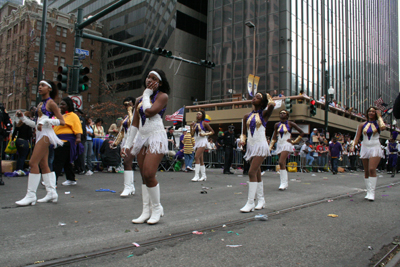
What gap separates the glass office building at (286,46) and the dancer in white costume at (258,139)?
73.4ft

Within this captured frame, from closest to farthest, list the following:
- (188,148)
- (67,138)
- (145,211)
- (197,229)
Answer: (197,229), (145,211), (67,138), (188,148)

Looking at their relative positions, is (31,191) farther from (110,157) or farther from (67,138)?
(110,157)

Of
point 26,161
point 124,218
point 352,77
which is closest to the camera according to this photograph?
point 124,218

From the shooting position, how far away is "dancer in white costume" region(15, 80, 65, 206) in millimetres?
5480

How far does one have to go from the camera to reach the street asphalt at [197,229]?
10.4 feet

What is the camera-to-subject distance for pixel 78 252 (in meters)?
3.28

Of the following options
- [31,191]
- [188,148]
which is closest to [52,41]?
[188,148]

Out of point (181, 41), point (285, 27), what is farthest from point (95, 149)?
point (181, 41)

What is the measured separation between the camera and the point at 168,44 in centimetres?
3919

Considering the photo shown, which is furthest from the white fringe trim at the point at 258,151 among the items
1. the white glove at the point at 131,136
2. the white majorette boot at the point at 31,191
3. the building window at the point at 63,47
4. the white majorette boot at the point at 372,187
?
the building window at the point at 63,47

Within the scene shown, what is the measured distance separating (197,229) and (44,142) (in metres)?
3.10

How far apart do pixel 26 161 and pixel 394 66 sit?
254 feet

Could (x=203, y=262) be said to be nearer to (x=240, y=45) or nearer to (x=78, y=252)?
(x=78, y=252)

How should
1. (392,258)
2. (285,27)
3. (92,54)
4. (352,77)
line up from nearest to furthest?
(392,258) < (285,27) < (352,77) < (92,54)
